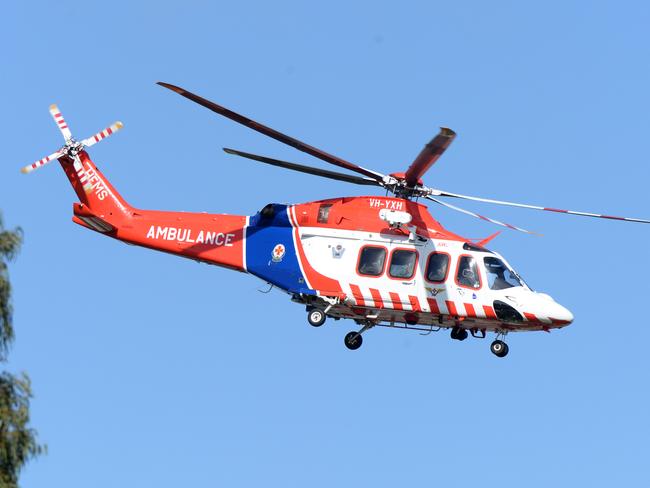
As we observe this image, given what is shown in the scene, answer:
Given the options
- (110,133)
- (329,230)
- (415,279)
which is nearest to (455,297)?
(415,279)

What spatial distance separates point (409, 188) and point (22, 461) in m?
14.7

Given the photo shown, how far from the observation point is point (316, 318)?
3547 cm

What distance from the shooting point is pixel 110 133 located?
1508 inches

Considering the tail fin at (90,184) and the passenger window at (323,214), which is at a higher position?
the tail fin at (90,184)

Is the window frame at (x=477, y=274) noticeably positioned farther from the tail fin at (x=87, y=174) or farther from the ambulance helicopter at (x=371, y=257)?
the tail fin at (x=87, y=174)

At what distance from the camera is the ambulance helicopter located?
115 feet

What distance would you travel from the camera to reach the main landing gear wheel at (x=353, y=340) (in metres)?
36.3

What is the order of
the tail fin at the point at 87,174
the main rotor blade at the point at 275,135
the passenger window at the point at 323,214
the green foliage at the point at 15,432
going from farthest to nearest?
the tail fin at the point at 87,174 → the passenger window at the point at 323,214 → the main rotor blade at the point at 275,135 → the green foliage at the point at 15,432

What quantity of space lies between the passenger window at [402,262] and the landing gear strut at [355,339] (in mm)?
1769

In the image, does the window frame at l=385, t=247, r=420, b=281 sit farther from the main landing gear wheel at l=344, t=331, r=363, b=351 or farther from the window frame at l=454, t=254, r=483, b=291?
the main landing gear wheel at l=344, t=331, r=363, b=351

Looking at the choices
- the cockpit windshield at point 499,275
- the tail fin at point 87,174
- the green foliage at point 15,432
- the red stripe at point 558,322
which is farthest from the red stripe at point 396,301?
the green foliage at point 15,432

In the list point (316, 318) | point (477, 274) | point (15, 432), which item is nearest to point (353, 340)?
point (316, 318)

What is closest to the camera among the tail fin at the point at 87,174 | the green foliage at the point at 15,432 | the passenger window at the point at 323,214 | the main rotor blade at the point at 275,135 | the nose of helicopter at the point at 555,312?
the green foliage at the point at 15,432

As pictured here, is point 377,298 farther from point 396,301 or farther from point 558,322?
point 558,322
